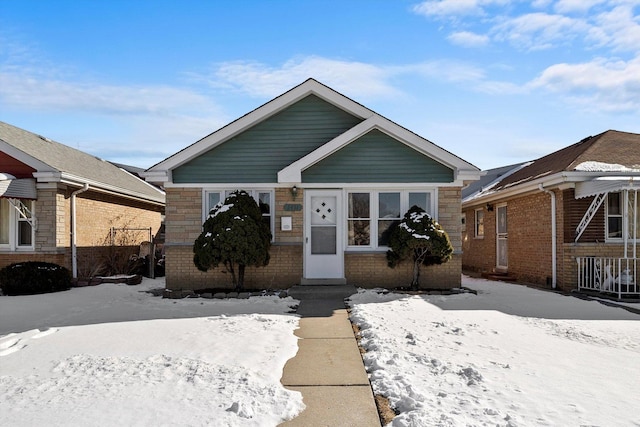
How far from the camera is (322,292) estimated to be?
10422 mm

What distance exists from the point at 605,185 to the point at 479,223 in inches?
321

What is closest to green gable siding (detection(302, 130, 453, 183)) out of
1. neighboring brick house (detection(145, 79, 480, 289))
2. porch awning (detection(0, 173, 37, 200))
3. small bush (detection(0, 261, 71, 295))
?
neighboring brick house (detection(145, 79, 480, 289))

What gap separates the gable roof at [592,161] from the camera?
11.3 m

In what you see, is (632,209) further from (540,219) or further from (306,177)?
(306,177)

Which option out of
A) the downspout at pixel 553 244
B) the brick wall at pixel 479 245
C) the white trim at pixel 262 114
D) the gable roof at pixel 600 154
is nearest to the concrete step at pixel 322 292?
the white trim at pixel 262 114

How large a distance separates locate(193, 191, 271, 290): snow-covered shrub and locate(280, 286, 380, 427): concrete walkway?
241 cm

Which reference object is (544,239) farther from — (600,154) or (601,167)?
(600,154)

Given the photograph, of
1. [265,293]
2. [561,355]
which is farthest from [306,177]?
[561,355]

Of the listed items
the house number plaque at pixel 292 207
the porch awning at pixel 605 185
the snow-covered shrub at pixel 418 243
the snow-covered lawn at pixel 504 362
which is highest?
the porch awning at pixel 605 185

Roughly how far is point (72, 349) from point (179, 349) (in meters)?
1.39

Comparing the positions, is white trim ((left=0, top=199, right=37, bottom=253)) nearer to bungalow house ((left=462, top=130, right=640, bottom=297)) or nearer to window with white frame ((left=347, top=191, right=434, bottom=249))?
window with white frame ((left=347, top=191, right=434, bottom=249))

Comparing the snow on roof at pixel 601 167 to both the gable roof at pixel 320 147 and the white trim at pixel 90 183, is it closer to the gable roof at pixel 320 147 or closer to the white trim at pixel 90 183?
the gable roof at pixel 320 147

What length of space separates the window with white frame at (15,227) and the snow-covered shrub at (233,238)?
607 cm

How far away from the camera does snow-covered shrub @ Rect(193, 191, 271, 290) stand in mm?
10078
